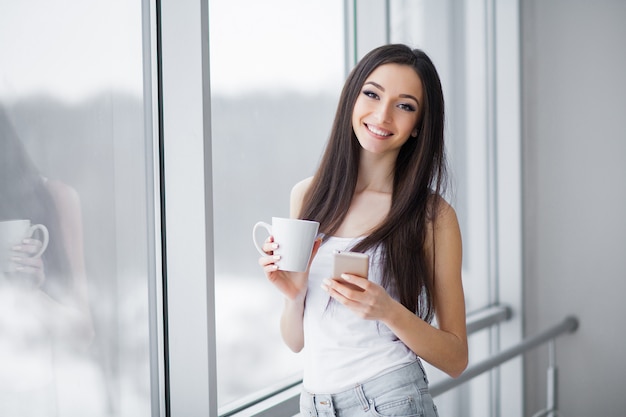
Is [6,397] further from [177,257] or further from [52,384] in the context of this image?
[177,257]

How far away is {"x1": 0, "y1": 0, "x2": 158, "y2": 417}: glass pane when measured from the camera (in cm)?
86

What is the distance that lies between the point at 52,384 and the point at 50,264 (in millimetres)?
185

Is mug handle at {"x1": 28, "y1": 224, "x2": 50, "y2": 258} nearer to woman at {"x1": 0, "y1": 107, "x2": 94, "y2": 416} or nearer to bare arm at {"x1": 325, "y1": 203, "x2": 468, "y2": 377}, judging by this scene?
woman at {"x1": 0, "y1": 107, "x2": 94, "y2": 416}

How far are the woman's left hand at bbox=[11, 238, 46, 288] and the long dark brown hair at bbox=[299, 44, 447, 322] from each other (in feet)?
1.39

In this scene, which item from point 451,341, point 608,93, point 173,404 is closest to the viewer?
point 451,341

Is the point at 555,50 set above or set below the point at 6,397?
above

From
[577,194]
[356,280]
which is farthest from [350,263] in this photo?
[577,194]

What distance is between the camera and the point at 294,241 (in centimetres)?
88

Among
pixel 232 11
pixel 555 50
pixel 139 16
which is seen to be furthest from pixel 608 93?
pixel 139 16

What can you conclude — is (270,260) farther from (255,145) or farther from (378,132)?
(255,145)

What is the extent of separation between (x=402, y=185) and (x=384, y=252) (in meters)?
0.13

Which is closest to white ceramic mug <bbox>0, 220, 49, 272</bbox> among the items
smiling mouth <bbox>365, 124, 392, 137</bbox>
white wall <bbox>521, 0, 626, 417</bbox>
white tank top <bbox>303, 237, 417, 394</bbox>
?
white tank top <bbox>303, 237, 417, 394</bbox>

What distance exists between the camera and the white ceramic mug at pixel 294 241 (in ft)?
2.87

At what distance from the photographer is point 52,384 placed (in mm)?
920
